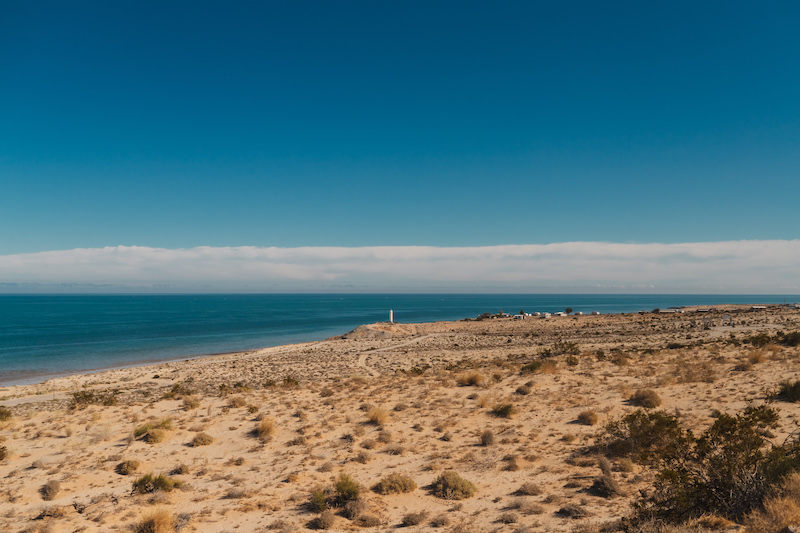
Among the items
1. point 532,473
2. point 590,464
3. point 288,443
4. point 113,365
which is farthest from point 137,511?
point 113,365

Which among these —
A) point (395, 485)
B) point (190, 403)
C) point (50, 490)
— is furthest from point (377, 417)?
point (190, 403)

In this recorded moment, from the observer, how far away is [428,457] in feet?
41.3

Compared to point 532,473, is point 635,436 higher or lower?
higher

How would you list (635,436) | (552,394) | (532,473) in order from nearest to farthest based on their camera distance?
(532,473) < (635,436) < (552,394)

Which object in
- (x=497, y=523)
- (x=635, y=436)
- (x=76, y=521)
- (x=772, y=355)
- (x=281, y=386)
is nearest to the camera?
(x=497, y=523)

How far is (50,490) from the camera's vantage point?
419 inches

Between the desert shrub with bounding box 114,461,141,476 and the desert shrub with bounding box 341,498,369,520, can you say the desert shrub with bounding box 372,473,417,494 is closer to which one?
the desert shrub with bounding box 341,498,369,520

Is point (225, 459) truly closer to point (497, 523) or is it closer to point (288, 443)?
point (288, 443)

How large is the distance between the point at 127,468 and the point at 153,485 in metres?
2.06

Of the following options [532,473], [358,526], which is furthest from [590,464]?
[358,526]

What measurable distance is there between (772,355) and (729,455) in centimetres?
2158

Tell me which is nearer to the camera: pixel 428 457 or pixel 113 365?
pixel 428 457

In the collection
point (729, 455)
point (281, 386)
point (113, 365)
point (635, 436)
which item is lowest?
point (113, 365)

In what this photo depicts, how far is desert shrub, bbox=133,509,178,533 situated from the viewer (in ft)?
28.0
